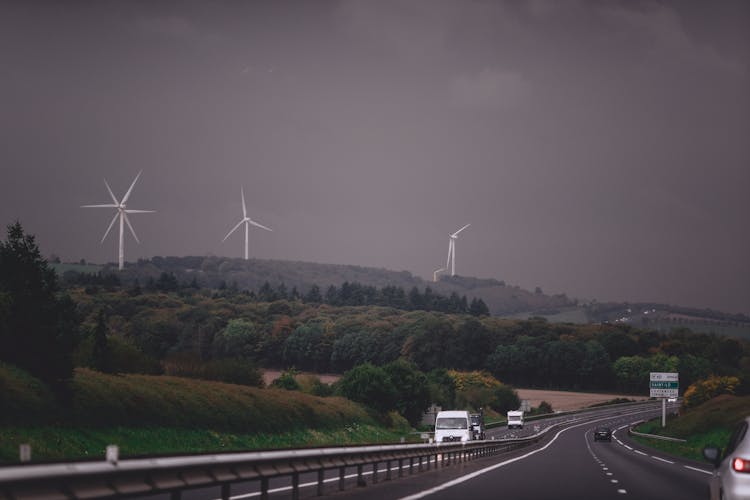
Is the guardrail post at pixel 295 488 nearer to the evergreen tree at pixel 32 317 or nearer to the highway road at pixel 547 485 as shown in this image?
the highway road at pixel 547 485

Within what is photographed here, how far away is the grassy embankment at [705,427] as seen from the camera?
2776 inches

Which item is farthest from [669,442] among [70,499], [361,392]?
[70,499]

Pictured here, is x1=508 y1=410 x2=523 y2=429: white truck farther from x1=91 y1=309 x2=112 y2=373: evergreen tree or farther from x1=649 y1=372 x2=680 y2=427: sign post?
x1=91 y1=309 x2=112 y2=373: evergreen tree

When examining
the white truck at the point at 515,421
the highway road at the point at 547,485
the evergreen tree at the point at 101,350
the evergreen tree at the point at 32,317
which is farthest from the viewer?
the white truck at the point at 515,421

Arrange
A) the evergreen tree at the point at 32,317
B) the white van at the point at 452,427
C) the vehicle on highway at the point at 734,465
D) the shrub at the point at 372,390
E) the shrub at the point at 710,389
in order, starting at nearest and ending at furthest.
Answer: the vehicle on highway at the point at 734,465 < the evergreen tree at the point at 32,317 < the white van at the point at 452,427 < the shrub at the point at 372,390 < the shrub at the point at 710,389

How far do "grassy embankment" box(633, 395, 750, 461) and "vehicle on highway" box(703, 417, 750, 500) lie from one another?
50798 mm

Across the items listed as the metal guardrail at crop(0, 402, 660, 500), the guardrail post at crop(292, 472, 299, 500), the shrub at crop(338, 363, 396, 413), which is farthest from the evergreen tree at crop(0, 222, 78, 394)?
the shrub at crop(338, 363, 396, 413)

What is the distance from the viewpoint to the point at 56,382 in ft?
151

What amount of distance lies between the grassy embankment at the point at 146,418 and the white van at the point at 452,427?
32.8 ft

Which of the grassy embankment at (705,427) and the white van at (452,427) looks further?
the grassy embankment at (705,427)

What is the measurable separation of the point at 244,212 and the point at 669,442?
93144 mm

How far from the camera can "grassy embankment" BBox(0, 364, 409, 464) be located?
4156cm

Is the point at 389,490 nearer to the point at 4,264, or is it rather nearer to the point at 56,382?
the point at 56,382

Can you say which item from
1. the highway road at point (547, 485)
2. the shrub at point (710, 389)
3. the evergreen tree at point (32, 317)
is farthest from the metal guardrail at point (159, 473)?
the shrub at point (710, 389)
